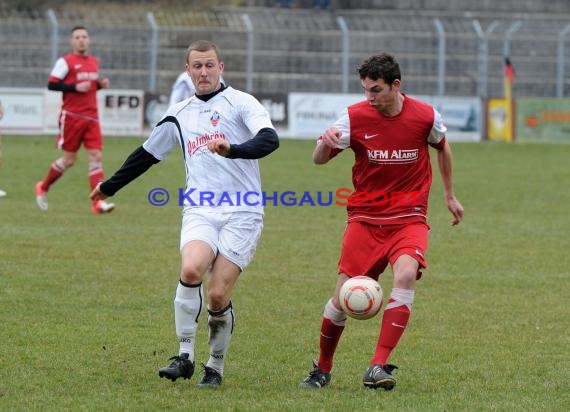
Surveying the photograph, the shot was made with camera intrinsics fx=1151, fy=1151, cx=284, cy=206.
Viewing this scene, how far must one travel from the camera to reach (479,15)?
38.0 metres

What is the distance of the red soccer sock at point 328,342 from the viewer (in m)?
6.66

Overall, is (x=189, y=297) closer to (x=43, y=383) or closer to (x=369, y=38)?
(x=43, y=383)

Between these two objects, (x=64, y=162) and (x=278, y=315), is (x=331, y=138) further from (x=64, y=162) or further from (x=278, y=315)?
(x=64, y=162)

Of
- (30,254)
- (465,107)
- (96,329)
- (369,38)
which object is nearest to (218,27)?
(369,38)

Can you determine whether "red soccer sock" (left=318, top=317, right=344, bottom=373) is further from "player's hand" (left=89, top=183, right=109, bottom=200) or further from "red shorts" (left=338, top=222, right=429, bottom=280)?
"player's hand" (left=89, top=183, right=109, bottom=200)

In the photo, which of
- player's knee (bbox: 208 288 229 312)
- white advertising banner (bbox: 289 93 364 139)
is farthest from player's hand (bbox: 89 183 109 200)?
white advertising banner (bbox: 289 93 364 139)

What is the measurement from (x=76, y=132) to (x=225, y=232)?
9134 millimetres

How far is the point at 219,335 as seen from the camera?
6555mm

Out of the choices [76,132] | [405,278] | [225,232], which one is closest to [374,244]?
[405,278]

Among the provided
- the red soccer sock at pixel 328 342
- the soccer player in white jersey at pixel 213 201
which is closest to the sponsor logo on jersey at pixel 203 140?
the soccer player in white jersey at pixel 213 201

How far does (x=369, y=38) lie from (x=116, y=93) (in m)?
9.22

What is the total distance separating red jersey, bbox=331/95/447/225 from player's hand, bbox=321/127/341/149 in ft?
0.26

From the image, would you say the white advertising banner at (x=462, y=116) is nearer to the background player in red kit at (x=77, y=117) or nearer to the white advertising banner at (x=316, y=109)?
the white advertising banner at (x=316, y=109)

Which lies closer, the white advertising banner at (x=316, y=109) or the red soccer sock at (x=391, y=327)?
the red soccer sock at (x=391, y=327)
